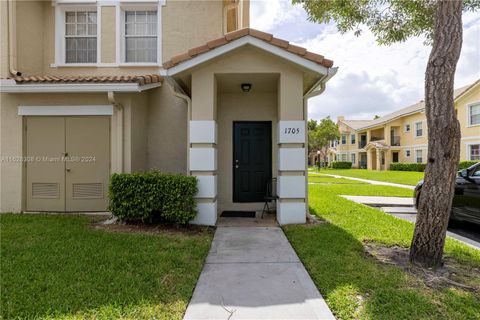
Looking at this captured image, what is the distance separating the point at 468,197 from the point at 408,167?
2887 centimetres

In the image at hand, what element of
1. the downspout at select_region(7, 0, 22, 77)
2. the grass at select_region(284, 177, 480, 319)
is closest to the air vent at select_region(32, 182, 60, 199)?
the downspout at select_region(7, 0, 22, 77)

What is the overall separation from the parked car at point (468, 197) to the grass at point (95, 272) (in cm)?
573

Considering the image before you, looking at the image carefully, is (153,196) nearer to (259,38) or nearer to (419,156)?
(259,38)

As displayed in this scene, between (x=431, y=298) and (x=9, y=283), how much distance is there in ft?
16.9

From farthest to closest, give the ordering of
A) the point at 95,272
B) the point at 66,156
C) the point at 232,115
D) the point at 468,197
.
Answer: the point at 232,115, the point at 66,156, the point at 468,197, the point at 95,272

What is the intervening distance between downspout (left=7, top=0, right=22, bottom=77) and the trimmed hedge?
450 cm

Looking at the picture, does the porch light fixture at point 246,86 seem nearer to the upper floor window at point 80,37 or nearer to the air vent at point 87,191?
the air vent at point 87,191

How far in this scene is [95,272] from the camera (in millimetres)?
3949

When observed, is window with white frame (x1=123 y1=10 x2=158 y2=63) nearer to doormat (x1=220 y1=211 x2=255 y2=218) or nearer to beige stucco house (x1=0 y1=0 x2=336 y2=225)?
beige stucco house (x1=0 y1=0 x2=336 y2=225)

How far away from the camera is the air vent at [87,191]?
24.9 ft

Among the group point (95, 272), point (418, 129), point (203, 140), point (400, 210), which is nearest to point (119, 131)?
point (203, 140)

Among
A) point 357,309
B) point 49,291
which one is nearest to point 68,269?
point 49,291

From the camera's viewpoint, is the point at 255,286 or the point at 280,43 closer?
the point at 255,286

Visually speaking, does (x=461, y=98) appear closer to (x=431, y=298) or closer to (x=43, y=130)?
(x=431, y=298)
